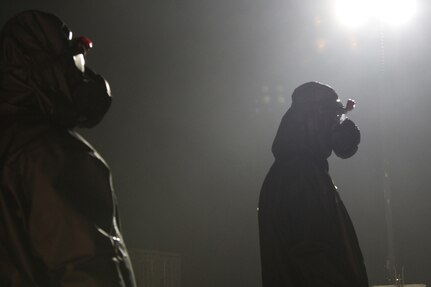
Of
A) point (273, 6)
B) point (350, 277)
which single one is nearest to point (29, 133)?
point (350, 277)

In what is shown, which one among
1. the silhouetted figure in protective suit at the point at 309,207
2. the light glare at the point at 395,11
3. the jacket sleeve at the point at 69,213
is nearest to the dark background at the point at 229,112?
the light glare at the point at 395,11

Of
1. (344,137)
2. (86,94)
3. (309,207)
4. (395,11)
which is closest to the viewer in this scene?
(86,94)

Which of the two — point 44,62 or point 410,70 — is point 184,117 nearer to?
point 410,70

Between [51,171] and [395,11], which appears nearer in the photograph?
[51,171]

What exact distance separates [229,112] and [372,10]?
5.11 feet

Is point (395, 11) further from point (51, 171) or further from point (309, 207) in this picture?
point (51, 171)

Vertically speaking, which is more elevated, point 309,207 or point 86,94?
point 86,94

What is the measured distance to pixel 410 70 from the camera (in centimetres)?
611

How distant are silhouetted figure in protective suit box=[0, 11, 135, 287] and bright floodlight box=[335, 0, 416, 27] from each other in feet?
14.7

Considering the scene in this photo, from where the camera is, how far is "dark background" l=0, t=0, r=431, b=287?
4.93 m

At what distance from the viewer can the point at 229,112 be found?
17.7ft

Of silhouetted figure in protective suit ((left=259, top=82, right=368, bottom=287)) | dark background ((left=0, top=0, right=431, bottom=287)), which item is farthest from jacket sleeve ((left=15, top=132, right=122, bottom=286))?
dark background ((left=0, top=0, right=431, bottom=287))

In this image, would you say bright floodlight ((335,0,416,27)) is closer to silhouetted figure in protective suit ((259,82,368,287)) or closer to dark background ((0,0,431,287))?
dark background ((0,0,431,287))

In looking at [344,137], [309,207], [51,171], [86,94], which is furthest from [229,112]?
[51,171]
